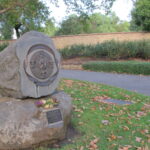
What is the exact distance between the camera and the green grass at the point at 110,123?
4.09 m

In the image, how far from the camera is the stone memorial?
3.75m

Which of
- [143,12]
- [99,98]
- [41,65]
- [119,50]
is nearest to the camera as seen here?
[41,65]

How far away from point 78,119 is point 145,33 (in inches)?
637

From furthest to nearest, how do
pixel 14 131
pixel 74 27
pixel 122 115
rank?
pixel 74 27 → pixel 122 115 → pixel 14 131

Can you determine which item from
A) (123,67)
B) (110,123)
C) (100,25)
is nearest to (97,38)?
(123,67)

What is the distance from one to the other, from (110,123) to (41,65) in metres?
1.98

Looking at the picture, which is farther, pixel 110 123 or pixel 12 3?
pixel 12 3

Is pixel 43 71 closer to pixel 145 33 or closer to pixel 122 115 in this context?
pixel 122 115

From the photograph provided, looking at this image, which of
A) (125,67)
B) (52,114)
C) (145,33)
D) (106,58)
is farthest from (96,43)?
(52,114)

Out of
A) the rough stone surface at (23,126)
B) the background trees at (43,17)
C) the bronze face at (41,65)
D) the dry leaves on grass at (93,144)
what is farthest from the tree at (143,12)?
the rough stone surface at (23,126)

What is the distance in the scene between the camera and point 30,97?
167 inches

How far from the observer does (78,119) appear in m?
5.11

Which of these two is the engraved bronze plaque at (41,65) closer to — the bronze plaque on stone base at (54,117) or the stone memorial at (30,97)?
the stone memorial at (30,97)

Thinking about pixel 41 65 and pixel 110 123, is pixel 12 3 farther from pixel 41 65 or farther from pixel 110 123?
pixel 110 123
